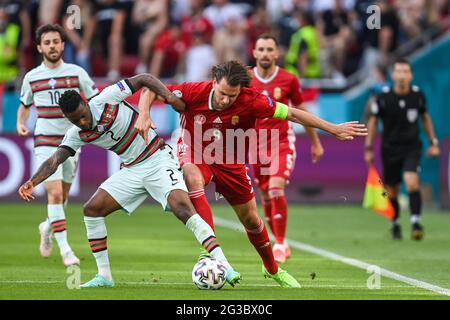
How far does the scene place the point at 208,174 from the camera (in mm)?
11219

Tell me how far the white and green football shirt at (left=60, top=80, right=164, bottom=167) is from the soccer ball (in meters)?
1.29

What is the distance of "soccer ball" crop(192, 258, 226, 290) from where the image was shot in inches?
406

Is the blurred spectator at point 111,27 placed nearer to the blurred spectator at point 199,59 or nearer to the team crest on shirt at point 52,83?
the blurred spectator at point 199,59

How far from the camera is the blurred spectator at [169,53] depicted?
84.3 ft

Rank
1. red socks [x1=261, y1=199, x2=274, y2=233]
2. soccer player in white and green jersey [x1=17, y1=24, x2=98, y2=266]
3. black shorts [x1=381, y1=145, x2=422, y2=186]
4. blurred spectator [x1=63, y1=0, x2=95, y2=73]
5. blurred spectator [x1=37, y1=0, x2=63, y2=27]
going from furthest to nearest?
Answer: 1. blurred spectator [x1=37, y1=0, x2=63, y2=27]
2. blurred spectator [x1=63, y1=0, x2=95, y2=73]
3. black shorts [x1=381, y1=145, x2=422, y2=186]
4. red socks [x1=261, y1=199, x2=274, y2=233]
5. soccer player in white and green jersey [x1=17, y1=24, x2=98, y2=266]

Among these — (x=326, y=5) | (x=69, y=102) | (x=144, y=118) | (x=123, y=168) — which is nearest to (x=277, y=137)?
(x=123, y=168)

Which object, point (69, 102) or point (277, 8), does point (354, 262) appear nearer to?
point (69, 102)

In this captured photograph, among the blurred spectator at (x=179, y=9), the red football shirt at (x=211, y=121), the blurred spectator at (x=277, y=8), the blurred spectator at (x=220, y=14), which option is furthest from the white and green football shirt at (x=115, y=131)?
the blurred spectator at (x=277, y=8)

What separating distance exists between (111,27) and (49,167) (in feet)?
50.2

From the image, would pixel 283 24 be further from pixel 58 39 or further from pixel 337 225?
pixel 58 39

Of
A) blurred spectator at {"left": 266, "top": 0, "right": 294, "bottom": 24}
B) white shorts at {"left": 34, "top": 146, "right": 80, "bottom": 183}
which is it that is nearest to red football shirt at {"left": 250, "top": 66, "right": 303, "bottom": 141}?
white shorts at {"left": 34, "top": 146, "right": 80, "bottom": 183}

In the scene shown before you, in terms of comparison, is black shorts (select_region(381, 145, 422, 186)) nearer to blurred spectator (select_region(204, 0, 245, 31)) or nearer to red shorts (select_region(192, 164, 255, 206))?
red shorts (select_region(192, 164, 255, 206))

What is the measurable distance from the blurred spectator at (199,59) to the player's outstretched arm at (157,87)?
14261 mm

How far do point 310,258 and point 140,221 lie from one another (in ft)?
20.9
